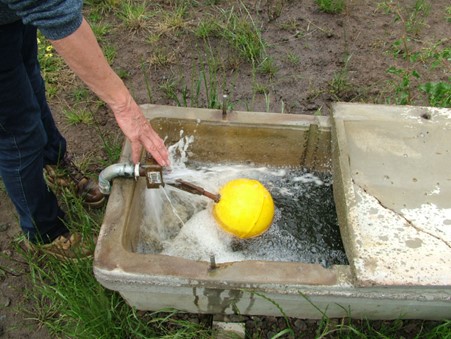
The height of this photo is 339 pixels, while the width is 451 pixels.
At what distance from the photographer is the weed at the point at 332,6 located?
13.3ft

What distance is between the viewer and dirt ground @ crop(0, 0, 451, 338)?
3383mm

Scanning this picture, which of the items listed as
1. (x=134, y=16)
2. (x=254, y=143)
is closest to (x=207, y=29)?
(x=134, y=16)

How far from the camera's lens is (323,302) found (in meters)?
1.84

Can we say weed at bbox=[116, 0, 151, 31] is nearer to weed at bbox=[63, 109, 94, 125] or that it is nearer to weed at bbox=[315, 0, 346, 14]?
weed at bbox=[63, 109, 94, 125]

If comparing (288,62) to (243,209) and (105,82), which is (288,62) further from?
(105,82)

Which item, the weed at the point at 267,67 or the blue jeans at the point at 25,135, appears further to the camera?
the weed at the point at 267,67

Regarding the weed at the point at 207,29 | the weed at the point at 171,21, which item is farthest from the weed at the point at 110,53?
the weed at the point at 207,29

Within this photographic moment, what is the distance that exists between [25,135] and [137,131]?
0.52 meters

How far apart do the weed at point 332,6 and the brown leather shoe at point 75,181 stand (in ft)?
8.73

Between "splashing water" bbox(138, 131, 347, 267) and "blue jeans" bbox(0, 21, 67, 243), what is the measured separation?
0.53 m

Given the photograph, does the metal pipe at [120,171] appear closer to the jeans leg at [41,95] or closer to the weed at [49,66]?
the jeans leg at [41,95]

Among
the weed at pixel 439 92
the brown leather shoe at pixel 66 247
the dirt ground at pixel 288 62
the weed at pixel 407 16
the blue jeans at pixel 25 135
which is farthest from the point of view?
the weed at pixel 407 16

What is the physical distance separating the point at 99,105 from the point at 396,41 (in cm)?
250

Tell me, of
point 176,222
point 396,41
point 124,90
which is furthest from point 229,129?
point 396,41
